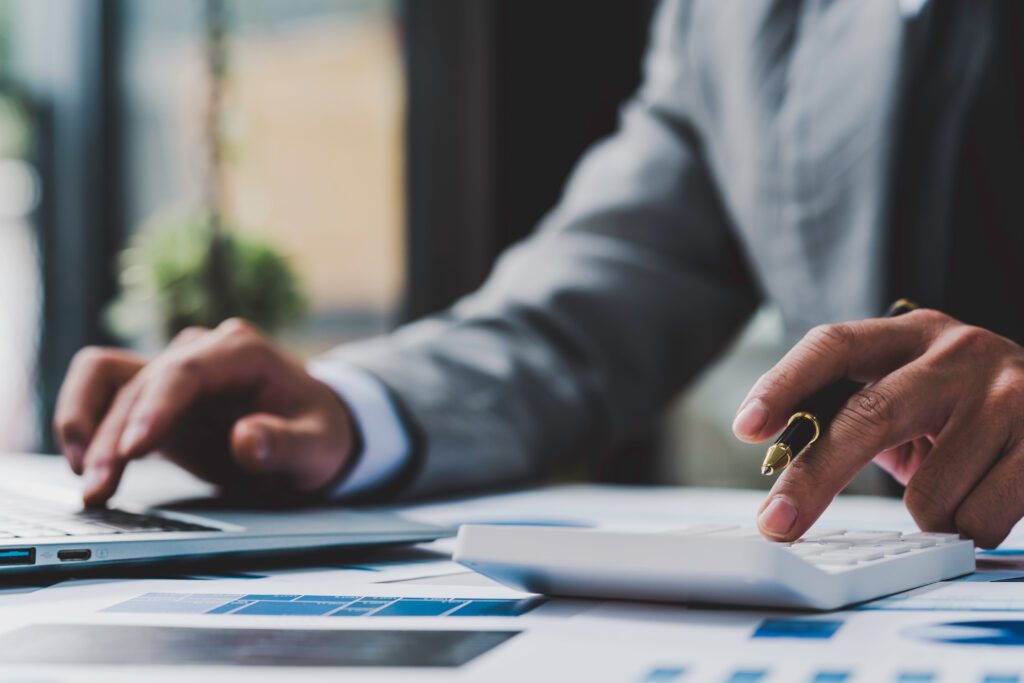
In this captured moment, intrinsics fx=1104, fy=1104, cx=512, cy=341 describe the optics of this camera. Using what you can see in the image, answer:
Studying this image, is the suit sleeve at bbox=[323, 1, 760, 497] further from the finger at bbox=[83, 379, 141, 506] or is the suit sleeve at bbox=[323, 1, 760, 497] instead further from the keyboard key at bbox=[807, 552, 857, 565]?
the keyboard key at bbox=[807, 552, 857, 565]

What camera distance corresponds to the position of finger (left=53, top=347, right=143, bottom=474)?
2.48 ft

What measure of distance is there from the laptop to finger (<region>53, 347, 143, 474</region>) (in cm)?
10

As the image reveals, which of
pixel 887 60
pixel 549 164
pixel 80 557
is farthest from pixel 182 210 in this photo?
pixel 80 557

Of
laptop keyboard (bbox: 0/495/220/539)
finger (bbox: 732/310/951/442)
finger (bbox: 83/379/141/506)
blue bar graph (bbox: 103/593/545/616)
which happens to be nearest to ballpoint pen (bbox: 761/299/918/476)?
finger (bbox: 732/310/951/442)

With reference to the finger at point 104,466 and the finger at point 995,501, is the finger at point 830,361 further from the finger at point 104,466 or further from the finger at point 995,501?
the finger at point 104,466

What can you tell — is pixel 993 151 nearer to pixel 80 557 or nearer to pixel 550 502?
pixel 550 502

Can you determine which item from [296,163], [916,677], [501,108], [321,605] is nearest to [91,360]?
[321,605]

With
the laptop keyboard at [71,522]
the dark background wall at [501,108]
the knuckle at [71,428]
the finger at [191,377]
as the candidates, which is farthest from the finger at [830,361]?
the dark background wall at [501,108]

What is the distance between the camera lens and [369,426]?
2.63 ft

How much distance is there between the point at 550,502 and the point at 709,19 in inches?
22.8

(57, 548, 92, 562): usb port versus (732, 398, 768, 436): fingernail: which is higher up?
(732, 398, 768, 436): fingernail

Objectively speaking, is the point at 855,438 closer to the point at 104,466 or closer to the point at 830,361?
the point at 830,361

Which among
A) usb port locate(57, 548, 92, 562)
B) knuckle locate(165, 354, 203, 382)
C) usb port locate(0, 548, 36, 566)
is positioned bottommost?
usb port locate(57, 548, 92, 562)

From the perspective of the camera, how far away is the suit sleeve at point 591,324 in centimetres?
89
